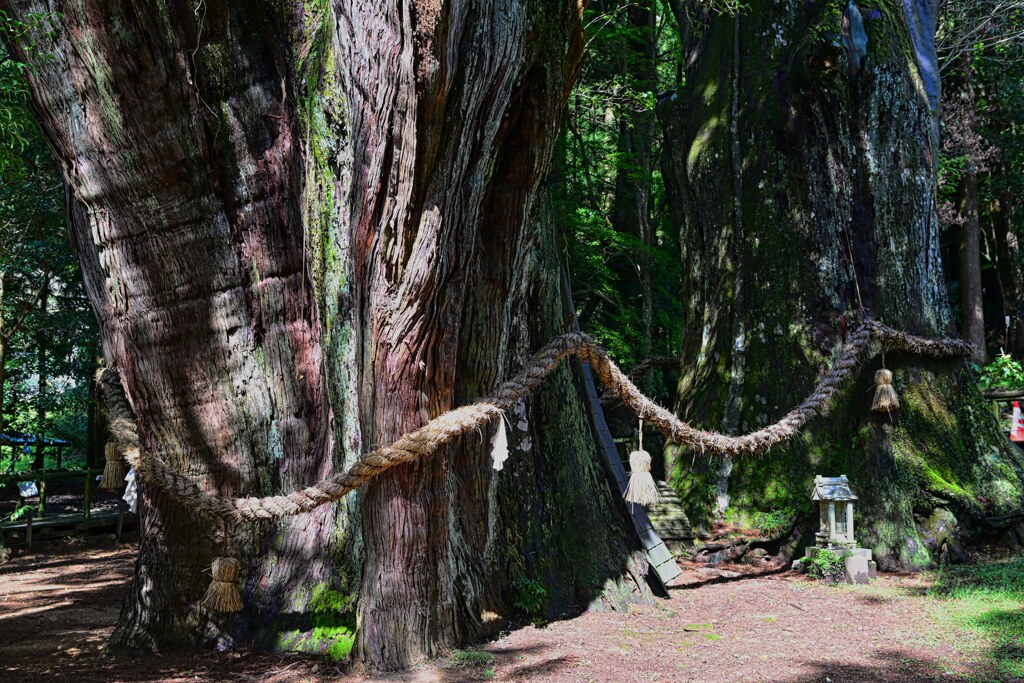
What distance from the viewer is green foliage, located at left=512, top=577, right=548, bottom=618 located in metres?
5.21

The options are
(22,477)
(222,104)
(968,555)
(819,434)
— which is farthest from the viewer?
(22,477)

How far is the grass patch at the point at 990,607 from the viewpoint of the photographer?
4.58m

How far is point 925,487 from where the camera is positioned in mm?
7336

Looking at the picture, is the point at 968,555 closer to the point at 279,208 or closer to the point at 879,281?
the point at 879,281

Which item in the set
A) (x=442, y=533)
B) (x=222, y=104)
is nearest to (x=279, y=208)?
(x=222, y=104)

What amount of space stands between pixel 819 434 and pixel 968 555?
61.7 inches

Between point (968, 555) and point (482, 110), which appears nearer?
point (482, 110)

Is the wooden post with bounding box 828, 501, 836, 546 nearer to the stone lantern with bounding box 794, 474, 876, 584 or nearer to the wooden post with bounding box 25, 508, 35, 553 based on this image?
the stone lantern with bounding box 794, 474, 876, 584

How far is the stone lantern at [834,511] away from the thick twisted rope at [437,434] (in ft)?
2.07

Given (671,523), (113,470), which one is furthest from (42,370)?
(671,523)

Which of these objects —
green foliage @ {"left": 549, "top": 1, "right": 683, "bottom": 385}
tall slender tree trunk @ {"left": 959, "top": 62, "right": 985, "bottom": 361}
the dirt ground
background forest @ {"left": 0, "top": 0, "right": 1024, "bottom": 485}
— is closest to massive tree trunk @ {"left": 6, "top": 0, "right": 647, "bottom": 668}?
the dirt ground

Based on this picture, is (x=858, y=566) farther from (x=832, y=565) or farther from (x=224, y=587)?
(x=224, y=587)

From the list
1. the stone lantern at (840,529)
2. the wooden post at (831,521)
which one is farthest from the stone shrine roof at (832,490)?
the wooden post at (831,521)

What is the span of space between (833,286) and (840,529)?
2.29m
